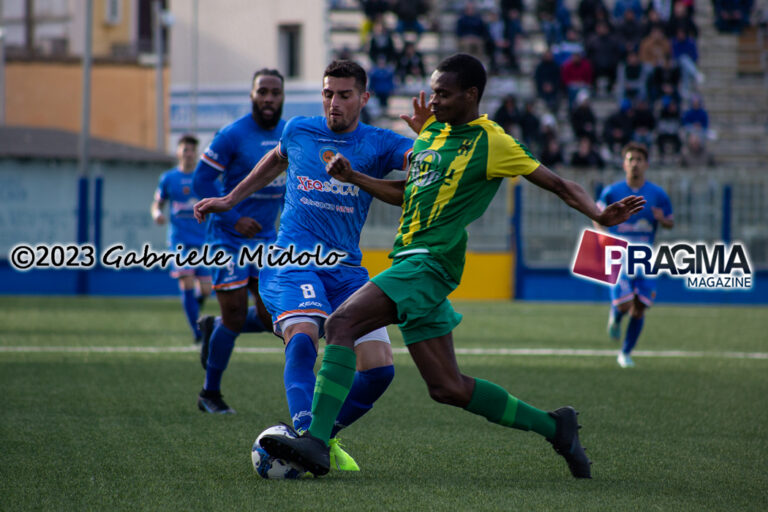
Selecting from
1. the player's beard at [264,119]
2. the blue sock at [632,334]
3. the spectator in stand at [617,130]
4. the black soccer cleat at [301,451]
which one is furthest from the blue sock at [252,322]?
the spectator in stand at [617,130]

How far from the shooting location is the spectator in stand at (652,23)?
2364 cm

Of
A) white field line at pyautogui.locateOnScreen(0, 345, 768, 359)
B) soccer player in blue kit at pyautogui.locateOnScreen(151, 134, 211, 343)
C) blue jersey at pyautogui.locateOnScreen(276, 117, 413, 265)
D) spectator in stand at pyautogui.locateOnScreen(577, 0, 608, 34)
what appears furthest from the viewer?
spectator in stand at pyautogui.locateOnScreen(577, 0, 608, 34)

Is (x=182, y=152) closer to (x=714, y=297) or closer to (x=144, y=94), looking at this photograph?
(x=714, y=297)

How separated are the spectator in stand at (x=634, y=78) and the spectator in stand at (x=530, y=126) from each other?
2.63 m

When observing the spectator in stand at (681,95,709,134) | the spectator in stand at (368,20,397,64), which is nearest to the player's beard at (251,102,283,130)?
the spectator in stand at (368,20,397,64)

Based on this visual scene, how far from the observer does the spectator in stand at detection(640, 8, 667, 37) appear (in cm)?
2364

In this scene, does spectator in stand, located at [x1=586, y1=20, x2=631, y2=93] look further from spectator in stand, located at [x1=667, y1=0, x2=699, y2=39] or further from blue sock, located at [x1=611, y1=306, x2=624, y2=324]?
blue sock, located at [x1=611, y1=306, x2=624, y2=324]

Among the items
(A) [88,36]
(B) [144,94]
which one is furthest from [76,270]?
(B) [144,94]

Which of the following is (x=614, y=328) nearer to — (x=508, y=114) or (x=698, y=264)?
(x=698, y=264)

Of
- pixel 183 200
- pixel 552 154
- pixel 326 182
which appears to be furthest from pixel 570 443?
pixel 552 154

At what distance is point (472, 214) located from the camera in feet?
16.9

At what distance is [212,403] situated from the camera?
7.33 metres

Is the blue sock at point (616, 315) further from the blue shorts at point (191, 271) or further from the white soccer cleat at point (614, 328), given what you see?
the blue shorts at point (191, 271)

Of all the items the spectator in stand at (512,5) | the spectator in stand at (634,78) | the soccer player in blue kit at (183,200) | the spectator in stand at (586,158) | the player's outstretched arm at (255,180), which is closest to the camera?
the player's outstretched arm at (255,180)
